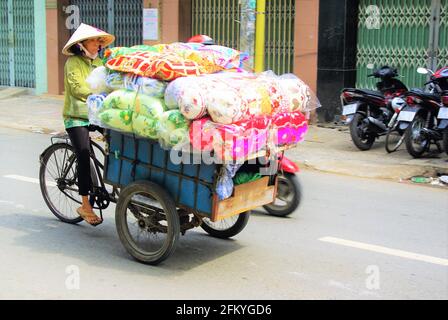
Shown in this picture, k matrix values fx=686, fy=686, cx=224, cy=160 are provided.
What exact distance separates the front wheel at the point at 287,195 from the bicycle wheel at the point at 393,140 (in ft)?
12.1

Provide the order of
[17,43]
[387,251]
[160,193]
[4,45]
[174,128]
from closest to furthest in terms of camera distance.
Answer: [174,128], [160,193], [387,251], [17,43], [4,45]

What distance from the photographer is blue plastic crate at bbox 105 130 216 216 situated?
4820 millimetres

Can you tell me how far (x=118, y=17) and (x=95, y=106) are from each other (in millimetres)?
11039

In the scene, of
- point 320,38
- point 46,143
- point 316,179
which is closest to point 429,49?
point 320,38

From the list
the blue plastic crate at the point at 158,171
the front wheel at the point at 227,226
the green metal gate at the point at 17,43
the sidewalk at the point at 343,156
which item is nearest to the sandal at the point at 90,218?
the blue plastic crate at the point at 158,171

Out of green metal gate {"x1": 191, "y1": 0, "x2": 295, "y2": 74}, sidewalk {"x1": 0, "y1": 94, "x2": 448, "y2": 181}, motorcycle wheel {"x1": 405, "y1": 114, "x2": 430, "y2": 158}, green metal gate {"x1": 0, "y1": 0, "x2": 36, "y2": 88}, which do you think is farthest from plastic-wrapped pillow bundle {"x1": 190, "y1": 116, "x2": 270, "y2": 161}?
green metal gate {"x1": 0, "y1": 0, "x2": 36, "y2": 88}

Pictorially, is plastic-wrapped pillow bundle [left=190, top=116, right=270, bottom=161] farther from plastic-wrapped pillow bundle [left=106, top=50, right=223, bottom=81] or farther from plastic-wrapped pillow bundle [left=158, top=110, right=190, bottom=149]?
plastic-wrapped pillow bundle [left=106, top=50, right=223, bottom=81]

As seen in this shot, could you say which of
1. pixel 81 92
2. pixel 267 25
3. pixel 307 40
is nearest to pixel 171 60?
pixel 81 92

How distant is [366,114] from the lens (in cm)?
1027

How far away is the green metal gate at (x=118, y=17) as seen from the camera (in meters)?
15.3

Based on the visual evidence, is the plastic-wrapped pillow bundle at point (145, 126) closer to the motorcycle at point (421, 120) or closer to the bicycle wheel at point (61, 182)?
the bicycle wheel at point (61, 182)

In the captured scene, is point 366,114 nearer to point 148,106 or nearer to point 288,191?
point 288,191

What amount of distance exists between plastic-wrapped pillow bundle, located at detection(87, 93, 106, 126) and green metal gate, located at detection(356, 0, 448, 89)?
25.0 feet

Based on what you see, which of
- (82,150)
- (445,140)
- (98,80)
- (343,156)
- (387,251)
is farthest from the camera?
(343,156)
